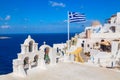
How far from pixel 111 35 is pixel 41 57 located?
21.4m

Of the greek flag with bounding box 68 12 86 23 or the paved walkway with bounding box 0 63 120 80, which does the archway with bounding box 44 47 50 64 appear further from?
the greek flag with bounding box 68 12 86 23

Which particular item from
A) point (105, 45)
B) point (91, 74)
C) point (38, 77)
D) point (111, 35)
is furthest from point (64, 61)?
point (111, 35)

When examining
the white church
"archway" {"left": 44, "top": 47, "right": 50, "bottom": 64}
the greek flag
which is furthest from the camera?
the greek flag

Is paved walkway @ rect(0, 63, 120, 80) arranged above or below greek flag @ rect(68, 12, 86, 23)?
below

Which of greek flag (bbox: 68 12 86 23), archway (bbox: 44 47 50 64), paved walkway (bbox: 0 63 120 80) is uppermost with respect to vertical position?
greek flag (bbox: 68 12 86 23)

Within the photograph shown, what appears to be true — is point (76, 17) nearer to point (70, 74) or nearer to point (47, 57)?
point (47, 57)

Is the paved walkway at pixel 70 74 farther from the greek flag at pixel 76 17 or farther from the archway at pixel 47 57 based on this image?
the greek flag at pixel 76 17

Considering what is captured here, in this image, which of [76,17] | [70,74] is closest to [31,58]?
[70,74]

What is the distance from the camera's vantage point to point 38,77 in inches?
832

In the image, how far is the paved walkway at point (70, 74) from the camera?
21258 mm

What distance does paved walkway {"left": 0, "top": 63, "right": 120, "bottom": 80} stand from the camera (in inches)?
837

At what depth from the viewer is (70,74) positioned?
22875mm

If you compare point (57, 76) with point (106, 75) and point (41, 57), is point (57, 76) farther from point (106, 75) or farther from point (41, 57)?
point (106, 75)

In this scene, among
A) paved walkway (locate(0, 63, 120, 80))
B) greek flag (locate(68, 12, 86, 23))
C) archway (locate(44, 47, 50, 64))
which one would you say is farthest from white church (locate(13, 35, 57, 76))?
greek flag (locate(68, 12, 86, 23))
